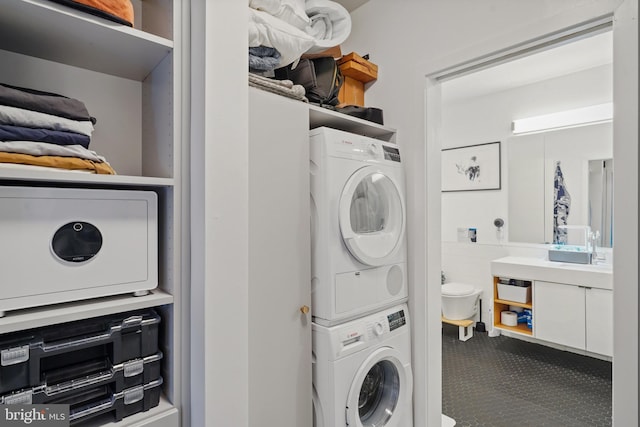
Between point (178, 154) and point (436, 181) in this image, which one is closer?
point (178, 154)

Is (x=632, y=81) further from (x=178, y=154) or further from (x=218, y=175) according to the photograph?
(x=178, y=154)

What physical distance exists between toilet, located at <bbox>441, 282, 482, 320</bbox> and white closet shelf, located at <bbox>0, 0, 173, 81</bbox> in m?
3.29

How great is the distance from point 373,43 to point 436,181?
101 cm

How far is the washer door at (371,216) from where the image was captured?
150cm

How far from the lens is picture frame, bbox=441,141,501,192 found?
3.50 m

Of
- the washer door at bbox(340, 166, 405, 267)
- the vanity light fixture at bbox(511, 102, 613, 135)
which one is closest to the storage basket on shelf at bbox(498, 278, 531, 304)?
the vanity light fixture at bbox(511, 102, 613, 135)

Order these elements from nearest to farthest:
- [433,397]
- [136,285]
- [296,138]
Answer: [136,285], [296,138], [433,397]

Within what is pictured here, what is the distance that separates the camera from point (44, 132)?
836 millimetres

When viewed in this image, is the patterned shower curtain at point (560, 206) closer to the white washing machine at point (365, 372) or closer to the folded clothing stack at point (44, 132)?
the white washing machine at point (365, 372)

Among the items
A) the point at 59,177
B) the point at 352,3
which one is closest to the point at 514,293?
the point at 352,3

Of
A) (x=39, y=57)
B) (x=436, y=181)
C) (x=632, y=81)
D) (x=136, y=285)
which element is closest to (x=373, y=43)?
(x=436, y=181)

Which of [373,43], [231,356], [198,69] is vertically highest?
[373,43]

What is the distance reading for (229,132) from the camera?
1028 millimetres

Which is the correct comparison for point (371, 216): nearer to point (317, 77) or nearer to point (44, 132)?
point (317, 77)
